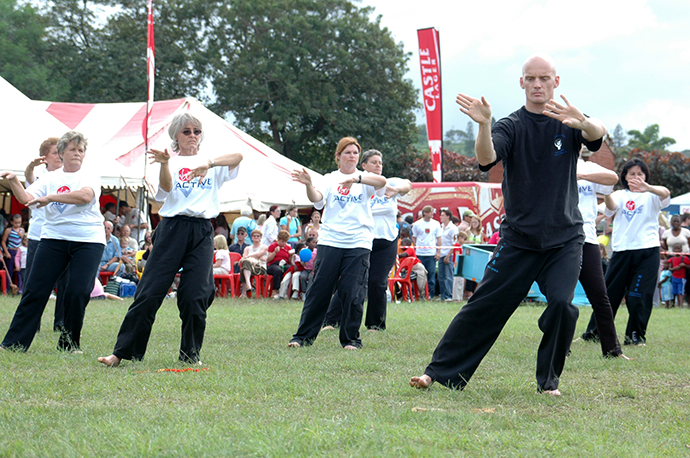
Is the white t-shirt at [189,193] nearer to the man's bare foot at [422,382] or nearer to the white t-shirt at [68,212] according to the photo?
the white t-shirt at [68,212]

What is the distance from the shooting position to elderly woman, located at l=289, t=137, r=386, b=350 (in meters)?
7.39

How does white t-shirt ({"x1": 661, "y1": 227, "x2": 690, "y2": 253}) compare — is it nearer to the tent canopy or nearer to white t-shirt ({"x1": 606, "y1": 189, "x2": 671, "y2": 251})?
white t-shirt ({"x1": 606, "y1": 189, "x2": 671, "y2": 251})

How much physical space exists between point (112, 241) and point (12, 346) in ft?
28.7

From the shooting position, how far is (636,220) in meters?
8.05

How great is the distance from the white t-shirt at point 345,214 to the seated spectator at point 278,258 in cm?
757

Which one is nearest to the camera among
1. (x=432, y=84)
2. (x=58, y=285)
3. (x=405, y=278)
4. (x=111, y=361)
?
(x=111, y=361)

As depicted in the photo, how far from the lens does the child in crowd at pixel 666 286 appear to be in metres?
16.3

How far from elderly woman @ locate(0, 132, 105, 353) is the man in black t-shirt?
10.7 ft

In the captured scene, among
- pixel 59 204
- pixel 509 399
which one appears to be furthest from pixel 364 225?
pixel 509 399

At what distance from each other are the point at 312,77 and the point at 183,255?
34918mm

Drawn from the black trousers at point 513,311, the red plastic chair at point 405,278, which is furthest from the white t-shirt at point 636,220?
the red plastic chair at point 405,278

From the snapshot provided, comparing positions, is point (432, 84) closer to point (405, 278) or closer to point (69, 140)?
point (405, 278)

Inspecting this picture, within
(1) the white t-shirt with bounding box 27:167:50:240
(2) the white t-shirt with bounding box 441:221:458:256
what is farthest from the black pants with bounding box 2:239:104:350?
(2) the white t-shirt with bounding box 441:221:458:256

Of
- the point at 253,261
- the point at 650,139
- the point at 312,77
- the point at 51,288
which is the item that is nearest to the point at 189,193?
the point at 51,288
